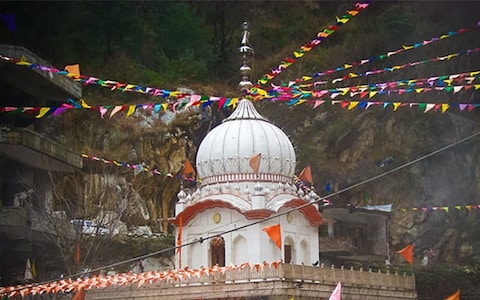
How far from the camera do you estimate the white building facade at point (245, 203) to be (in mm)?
24328


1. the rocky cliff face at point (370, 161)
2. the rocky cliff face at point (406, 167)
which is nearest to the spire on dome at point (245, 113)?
the rocky cliff face at point (370, 161)

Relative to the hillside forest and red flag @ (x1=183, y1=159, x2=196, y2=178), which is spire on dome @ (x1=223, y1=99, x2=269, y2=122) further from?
the hillside forest

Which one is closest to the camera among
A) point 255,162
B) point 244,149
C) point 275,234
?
point 275,234

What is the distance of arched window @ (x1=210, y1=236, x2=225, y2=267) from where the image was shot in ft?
82.4

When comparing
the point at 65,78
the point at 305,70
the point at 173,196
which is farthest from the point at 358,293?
the point at 305,70

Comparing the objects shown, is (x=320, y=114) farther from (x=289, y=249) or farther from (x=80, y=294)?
(x=80, y=294)

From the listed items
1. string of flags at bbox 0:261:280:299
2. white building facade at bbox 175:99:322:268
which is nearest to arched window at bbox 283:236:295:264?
white building facade at bbox 175:99:322:268

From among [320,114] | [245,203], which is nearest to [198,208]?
[245,203]

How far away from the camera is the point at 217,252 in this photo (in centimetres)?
2531

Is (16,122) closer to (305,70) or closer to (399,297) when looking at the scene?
(399,297)

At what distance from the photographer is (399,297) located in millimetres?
25719

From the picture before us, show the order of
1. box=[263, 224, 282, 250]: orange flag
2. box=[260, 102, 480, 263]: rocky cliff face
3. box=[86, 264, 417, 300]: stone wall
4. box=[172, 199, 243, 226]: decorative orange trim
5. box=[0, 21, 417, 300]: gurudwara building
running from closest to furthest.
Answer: box=[86, 264, 417, 300]: stone wall → box=[0, 21, 417, 300]: gurudwara building → box=[263, 224, 282, 250]: orange flag → box=[172, 199, 243, 226]: decorative orange trim → box=[260, 102, 480, 263]: rocky cliff face

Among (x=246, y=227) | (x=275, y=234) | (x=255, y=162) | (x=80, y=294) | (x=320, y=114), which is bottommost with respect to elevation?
(x=80, y=294)

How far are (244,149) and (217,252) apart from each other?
3378 millimetres
